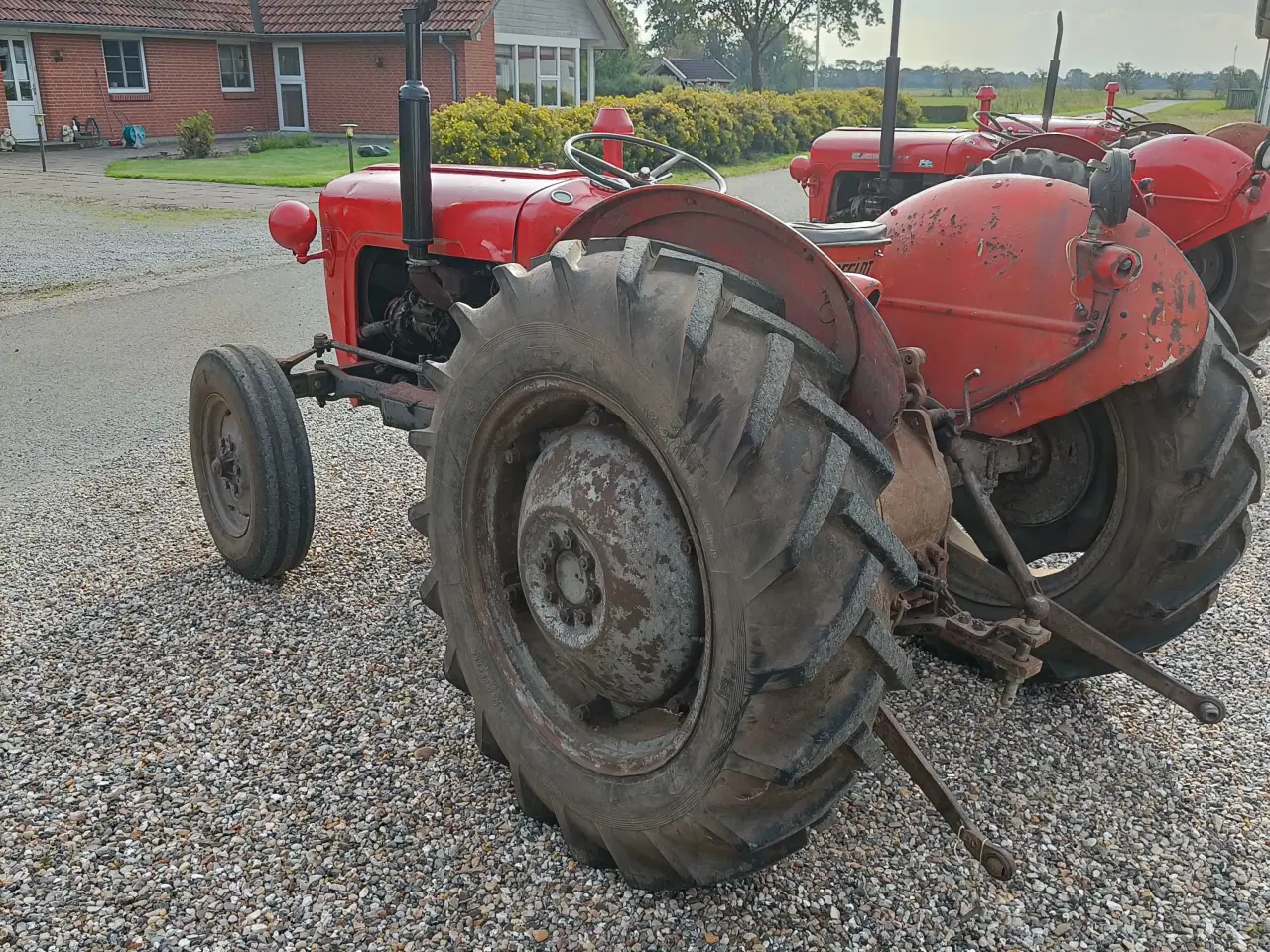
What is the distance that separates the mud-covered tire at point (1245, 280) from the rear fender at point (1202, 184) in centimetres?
20

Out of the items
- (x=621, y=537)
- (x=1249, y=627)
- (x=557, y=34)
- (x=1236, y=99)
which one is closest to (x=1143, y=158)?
(x=1249, y=627)

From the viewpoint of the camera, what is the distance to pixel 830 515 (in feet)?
5.01

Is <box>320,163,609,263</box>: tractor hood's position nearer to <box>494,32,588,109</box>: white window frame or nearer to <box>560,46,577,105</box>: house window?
<box>494,32,588,109</box>: white window frame

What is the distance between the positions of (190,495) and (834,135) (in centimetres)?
592

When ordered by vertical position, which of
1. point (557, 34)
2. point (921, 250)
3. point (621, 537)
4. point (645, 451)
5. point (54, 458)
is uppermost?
point (557, 34)

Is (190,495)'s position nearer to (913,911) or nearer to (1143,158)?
(913,911)

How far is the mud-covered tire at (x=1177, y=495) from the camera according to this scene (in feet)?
7.39

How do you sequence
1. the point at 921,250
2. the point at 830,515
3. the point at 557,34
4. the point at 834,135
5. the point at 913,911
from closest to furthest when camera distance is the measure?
1. the point at 830,515
2. the point at 913,911
3. the point at 921,250
4. the point at 834,135
5. the point at 557,34

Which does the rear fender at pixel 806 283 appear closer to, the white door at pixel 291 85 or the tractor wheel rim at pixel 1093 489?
the tractor wheel rim at pixel 1093 489

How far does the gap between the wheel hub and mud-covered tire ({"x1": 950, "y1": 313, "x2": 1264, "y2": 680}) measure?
1201mm

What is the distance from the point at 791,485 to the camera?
1516mm

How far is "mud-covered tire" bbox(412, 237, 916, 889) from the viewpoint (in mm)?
1530

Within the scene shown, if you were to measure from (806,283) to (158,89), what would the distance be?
2528cm

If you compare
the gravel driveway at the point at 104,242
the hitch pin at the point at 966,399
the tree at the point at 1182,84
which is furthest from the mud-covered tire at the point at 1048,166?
the tree at the point at 1182,84
